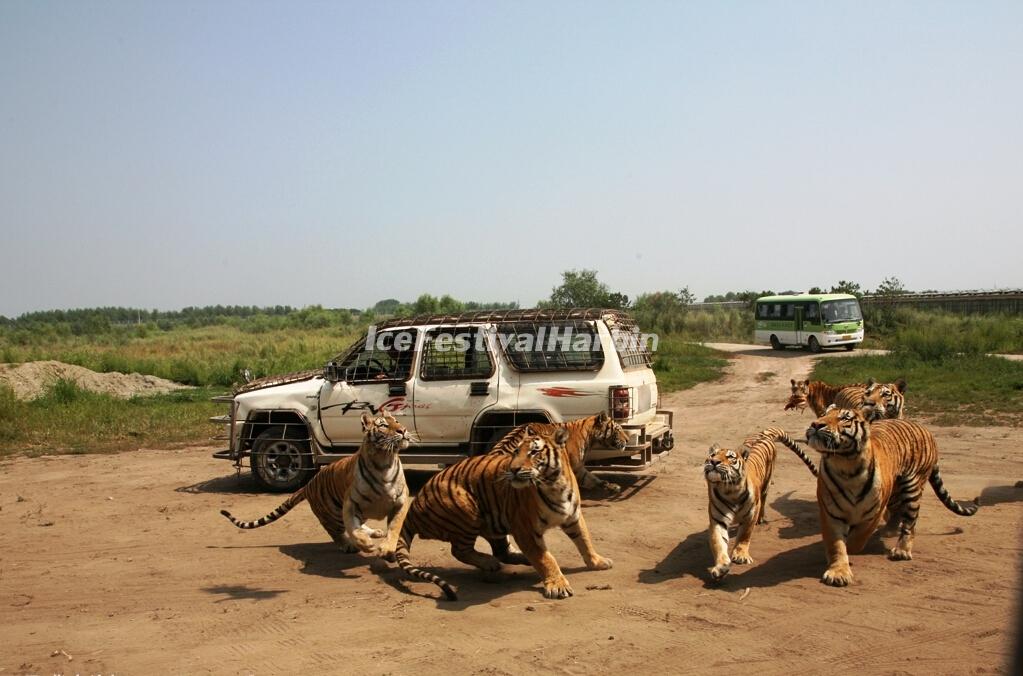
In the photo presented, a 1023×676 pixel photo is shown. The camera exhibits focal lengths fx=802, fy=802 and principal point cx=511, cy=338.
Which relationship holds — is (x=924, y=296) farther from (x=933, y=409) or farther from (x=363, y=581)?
(x=363, y=581)

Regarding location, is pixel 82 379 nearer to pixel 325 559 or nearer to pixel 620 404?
pixel 325 559

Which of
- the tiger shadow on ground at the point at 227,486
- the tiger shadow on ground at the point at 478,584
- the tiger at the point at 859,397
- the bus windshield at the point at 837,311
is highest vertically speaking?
the bus windshield at the point at 837,311

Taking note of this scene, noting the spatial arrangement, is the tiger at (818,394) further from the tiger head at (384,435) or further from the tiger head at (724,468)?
the tiger head at (384,435)

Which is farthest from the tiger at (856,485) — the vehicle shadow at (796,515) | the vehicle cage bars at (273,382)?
the vehicle cage bars at (273,382)

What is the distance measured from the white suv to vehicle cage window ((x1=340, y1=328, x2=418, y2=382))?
12 mm

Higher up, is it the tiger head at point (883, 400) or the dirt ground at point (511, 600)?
the tiger head at point (883, 400)

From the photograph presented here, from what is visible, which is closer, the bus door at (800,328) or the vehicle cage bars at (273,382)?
the vehicle cage bars at (273,382)

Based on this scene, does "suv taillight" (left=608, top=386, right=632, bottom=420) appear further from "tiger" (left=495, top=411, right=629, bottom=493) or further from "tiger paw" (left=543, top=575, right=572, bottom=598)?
"tiger paw" (left=543, top=575, right=572, bottom=598)

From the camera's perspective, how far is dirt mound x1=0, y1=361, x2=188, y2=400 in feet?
80.6

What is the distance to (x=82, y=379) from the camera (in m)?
25.9

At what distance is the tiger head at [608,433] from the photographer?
852cm

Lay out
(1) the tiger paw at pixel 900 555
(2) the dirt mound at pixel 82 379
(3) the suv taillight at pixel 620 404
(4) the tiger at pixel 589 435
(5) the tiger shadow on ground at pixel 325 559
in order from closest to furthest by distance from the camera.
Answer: (1) the tiger paw at pixel 900 555
(5) the tiger shadow on ground at pixel 325 559
(4) the tiger at pixel 589 435
(3) the suv taillight at pixel 620 404
(2) the dirt mound at pixel 82 379

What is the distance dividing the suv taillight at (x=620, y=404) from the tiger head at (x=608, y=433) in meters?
0.30

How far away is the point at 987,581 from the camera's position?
5793 mm
